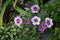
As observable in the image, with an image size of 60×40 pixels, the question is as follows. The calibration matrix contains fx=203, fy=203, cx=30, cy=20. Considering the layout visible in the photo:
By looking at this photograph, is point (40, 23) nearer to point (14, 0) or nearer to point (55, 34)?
point (55, 34)

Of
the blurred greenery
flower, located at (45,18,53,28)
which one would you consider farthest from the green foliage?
flower, located at (45,18,53,28)

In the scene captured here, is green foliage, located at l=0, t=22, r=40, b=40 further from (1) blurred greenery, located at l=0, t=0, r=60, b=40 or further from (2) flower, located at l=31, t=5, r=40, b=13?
(2) flower, located at l=31, t=5, r=40, b=13

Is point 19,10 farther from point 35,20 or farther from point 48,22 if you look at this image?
point 48,22

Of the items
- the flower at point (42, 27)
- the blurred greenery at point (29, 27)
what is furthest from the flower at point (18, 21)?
the flower at point (42, 27)

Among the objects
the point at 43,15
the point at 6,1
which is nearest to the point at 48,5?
the point at 43,15

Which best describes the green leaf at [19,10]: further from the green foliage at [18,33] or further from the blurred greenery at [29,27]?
the green foliage at [18,33]

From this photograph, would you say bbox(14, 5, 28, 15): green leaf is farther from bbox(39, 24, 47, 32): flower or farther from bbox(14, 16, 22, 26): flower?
bbox(39, 24, 47, 32): flower

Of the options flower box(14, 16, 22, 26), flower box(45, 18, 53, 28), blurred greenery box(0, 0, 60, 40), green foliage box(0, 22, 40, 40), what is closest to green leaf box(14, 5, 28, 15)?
blurred greenery box(0, 0, 60, 40)

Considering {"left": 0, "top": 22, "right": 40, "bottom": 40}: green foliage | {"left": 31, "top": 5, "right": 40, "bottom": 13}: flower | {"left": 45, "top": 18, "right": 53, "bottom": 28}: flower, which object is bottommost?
{"left": 0, "top": 22, "right": 40, "bottom": 40}: green foliage

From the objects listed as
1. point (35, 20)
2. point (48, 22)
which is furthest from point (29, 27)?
point (48, 22)

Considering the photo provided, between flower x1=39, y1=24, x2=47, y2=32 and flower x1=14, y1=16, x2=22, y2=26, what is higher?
flower x1=14, y1=16, x2=22, y2=26

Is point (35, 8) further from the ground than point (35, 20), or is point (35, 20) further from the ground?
point (35, 8)

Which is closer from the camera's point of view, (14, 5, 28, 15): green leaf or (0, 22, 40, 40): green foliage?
(0, 22, 40, 40): green foliage

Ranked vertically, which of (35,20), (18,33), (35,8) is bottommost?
(18,33)
